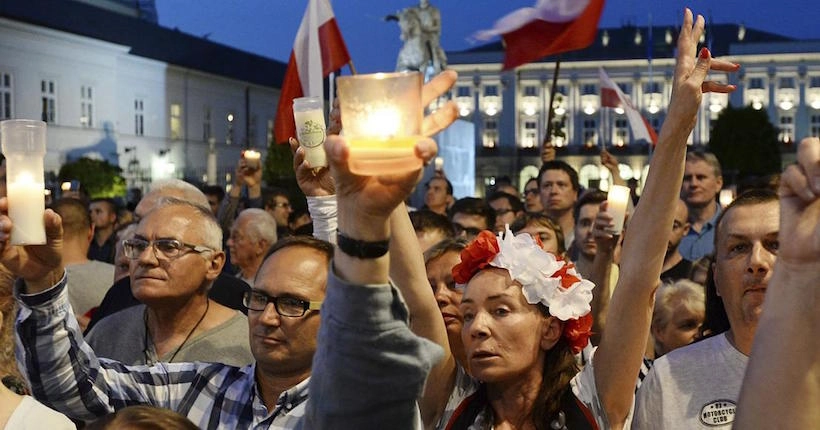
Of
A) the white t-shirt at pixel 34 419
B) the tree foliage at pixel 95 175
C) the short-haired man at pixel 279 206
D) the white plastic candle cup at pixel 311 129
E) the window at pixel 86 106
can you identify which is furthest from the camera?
the window at pixel 86 106

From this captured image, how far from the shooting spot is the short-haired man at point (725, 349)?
3.18 meters

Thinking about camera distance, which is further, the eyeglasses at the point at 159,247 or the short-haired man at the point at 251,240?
the short-haired man at the point at 251,240

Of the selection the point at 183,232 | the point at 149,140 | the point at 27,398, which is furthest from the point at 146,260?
the point at 149,140

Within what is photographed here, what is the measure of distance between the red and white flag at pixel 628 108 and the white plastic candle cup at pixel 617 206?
5235 millimetres

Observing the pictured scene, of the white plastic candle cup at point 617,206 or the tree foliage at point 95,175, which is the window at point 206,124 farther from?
the white plastic candle cup at point 617,206

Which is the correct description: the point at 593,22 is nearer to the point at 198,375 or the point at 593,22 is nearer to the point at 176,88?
the point at 198,375

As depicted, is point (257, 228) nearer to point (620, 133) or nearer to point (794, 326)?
point (794, 326)

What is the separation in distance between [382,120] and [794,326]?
0.75 meters

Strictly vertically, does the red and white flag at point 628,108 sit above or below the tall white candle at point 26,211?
above

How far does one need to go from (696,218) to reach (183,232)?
14.3ft

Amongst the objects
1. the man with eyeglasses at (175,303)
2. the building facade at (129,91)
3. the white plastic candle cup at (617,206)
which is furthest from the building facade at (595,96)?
the man with eyeglasses at (175,303)

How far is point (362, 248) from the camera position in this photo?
6.02 ft

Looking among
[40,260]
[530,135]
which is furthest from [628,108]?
[530,135]

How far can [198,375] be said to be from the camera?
11.4 feet
